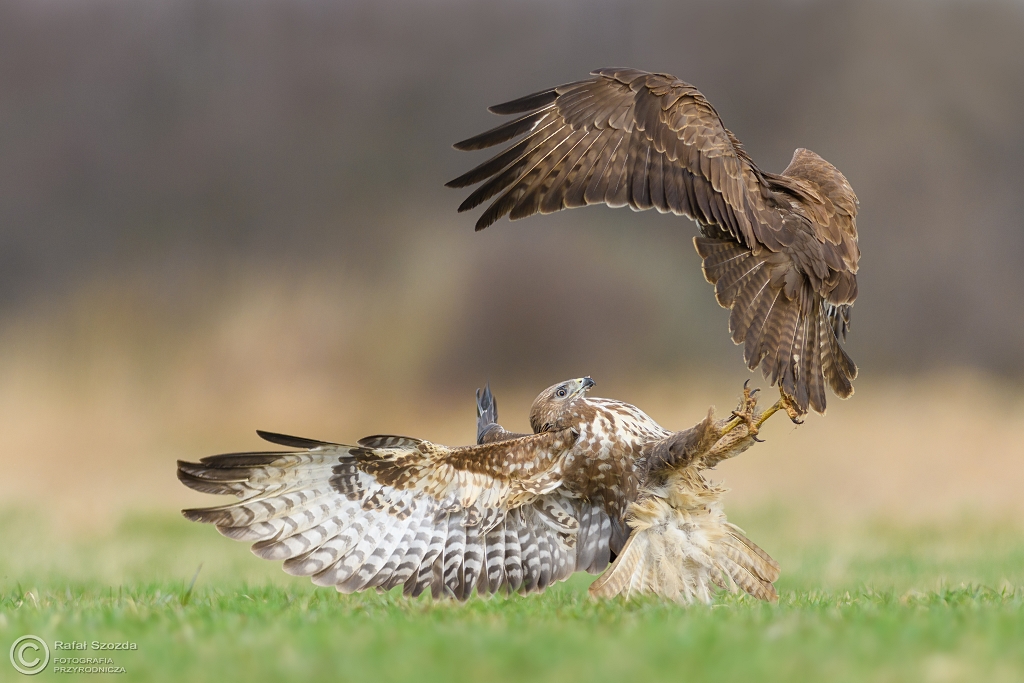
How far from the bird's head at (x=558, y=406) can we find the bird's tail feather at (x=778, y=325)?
2.82 feet

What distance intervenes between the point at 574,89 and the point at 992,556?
529cm

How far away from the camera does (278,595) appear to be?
15.6 ft

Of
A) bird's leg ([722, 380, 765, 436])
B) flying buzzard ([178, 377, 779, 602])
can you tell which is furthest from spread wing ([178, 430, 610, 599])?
bird's leg ([722, 380, 765, 436])

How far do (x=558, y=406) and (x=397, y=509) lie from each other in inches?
38.3

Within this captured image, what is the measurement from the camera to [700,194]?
444cm

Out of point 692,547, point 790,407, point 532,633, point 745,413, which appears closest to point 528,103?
point 745,413

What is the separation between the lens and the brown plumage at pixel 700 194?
4.46 metres

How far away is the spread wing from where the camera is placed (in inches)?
173

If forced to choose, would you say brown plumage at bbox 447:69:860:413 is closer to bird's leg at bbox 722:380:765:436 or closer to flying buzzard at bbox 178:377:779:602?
bird's leg at bbox 722:380:765:436

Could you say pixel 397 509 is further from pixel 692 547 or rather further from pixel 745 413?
pixel 745 413

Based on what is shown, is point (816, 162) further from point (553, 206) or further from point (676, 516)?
point (676, 516)

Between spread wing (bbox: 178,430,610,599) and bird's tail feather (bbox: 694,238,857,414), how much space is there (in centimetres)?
97

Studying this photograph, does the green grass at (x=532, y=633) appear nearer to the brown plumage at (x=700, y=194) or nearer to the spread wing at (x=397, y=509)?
the spread wing at (x=397, y=509)

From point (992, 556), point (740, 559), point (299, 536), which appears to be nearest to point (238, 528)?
point (299, 536)
